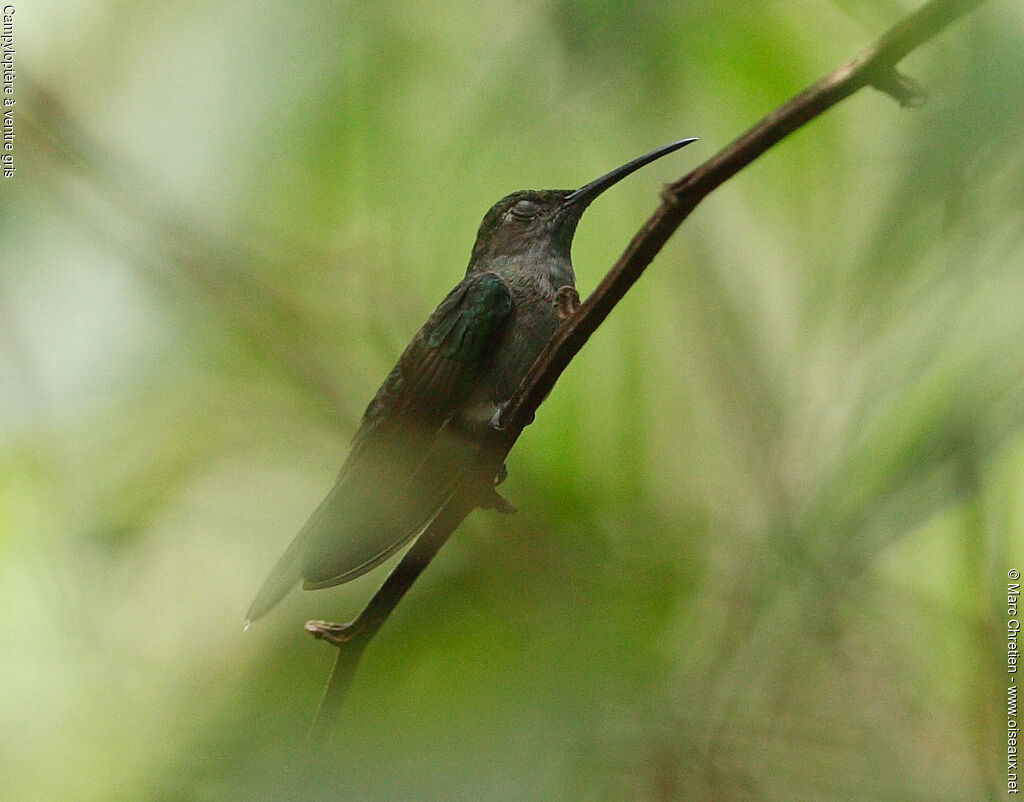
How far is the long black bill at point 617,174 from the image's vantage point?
3.82 feet

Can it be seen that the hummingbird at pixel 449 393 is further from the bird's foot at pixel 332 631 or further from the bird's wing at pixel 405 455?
the bird's foot at pixel 332 631

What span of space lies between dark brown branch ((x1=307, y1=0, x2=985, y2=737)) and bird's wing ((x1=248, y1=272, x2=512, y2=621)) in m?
0.17

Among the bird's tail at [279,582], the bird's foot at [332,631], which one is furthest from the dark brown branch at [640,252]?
the bird's tail at [279,582]

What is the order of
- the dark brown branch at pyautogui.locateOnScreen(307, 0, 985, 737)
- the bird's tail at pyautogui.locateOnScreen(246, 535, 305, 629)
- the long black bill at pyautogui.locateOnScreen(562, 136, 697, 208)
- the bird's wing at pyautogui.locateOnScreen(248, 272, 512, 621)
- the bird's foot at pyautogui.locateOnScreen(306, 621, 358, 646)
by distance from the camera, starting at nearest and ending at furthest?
1. the dark brown branch at pyautogui.locateOnScreen(307, 0, 985, 737)
2. the bird's foot at pyautogui.locateOnScreen(306, 621, 358, 646)
3. the bird's tail at pyautogui.locateOnScreen(246, 535, 305, 629)
4. the bird's wing at pyautogui.locateOnScreen(248, 272, 512, 621)
5. the long black bill at pyautogui.locateOnScreen(562, 136, 697, 208)

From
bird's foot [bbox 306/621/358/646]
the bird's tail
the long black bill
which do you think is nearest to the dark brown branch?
bird's foot [bbox 306/621/358/646]

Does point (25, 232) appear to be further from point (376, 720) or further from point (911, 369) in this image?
point (911, 369)

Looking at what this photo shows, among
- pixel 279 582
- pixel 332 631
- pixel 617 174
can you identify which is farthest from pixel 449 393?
pixel 332 631

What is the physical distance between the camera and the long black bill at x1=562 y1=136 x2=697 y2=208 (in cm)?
117

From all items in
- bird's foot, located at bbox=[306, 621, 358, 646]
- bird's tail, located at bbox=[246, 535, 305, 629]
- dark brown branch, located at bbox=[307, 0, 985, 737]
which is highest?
dark brown branch, located at bbox=[307, 0, 985, 737]

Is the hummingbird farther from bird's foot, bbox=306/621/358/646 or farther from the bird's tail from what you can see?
bird's foot, bbox=306/621/358/646

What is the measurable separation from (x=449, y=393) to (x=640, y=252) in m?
0.87

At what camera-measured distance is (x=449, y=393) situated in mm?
1542

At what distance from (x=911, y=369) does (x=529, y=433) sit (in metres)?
0.33

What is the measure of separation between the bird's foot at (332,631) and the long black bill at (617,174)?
26.3 inches
